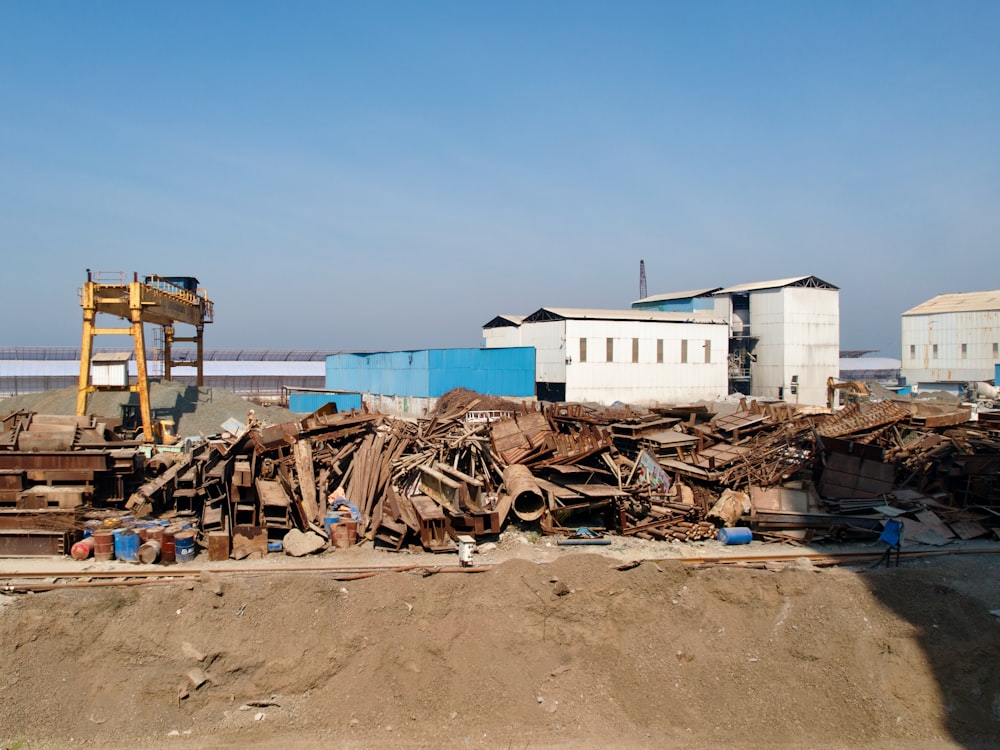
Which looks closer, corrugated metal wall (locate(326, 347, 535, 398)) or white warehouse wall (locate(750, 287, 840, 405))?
corrugated metal wall (locate(326, 347, 535, 398))

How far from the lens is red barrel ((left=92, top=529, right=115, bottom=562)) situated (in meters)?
14.4

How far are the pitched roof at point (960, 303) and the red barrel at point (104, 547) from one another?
52.9 meters

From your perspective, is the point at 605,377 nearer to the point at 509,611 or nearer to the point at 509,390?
the point at 509,390

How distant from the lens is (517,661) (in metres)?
11.6

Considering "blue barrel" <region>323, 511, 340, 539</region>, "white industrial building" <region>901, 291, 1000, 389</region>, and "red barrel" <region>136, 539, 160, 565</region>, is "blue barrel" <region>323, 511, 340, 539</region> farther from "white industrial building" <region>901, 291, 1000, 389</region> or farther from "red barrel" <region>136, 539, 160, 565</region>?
"white industrial building" <region>901, 291, 1000, 389</region>

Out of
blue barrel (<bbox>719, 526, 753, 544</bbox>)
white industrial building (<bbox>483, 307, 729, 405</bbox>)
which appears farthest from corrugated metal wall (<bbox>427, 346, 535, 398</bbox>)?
blue barrel (<bbox>719, 526, 753, 544</bbox>)

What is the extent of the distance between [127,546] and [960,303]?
55.1 meters

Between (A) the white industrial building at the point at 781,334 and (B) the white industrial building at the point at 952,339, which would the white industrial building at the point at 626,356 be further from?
(B) the white industrial building at the point at 952,339

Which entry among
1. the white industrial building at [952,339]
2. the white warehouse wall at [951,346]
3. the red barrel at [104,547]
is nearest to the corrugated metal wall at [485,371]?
the red barrel at [104,547]

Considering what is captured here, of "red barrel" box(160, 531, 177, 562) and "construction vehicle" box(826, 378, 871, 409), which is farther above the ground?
"construction vehicle" box(826, 378, 871, 409)

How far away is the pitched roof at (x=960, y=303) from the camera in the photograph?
47.6 m

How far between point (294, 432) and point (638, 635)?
9773mm

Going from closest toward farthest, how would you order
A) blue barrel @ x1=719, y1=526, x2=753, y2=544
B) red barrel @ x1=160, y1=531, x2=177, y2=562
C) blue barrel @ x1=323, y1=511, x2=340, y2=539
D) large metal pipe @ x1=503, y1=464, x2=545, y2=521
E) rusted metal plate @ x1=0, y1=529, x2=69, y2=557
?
red barrel @ x1=160, y1=531, x2=177, y2=562, rusted metal plate @ x1=0, y1=529, x2=69, y2=557, blue barrel @ x1=323, y1=511, x2=340, y2=539, blue barrel @ x1=719, y1=526, x2=753, y2=544, large metal pipe @ x1=503, y1=464, x2=545, y2=521

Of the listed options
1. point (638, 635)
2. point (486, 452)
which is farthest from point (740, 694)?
point (486, 452)
